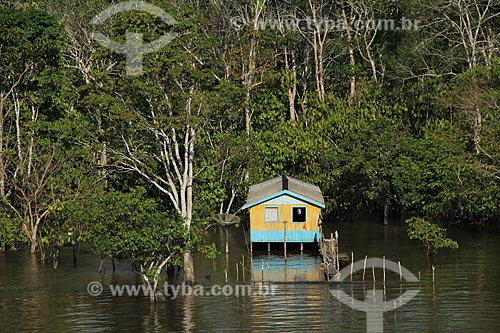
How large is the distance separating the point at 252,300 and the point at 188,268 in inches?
170

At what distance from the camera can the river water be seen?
49.5 meters

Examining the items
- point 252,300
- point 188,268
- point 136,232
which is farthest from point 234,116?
point 136,232

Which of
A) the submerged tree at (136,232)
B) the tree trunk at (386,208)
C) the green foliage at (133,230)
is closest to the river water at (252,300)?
the submerged tree at (136,232)

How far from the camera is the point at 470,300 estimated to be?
54.3m

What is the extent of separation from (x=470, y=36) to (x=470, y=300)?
3673cm

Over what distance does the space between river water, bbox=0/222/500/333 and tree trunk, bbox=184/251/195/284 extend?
1.07 meters

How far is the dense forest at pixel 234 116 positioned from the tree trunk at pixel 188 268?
0.62 metres

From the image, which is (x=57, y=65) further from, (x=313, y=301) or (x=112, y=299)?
(x=313, y=301)

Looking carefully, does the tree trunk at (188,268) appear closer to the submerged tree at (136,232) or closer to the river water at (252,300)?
the river water at (252,300)

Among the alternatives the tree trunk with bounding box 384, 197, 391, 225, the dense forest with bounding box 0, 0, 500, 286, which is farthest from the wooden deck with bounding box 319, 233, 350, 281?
the tree trunk with bounding box 384, 197, 391, 225

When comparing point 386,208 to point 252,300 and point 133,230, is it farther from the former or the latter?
point 133,230

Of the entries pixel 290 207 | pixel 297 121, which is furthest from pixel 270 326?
pixel 297 121

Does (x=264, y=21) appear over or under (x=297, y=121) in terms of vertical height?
over

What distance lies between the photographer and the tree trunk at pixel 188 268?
186 ft
